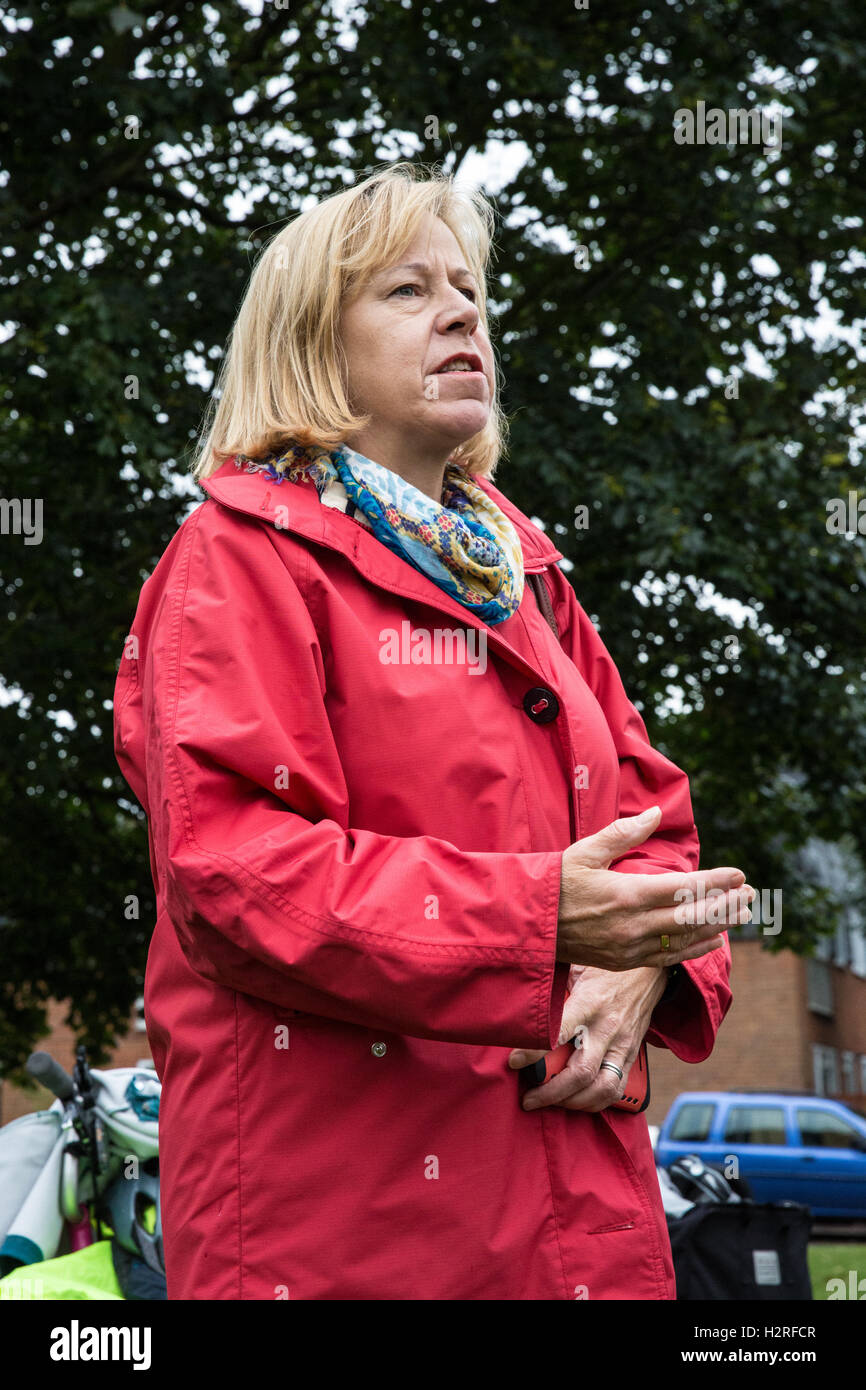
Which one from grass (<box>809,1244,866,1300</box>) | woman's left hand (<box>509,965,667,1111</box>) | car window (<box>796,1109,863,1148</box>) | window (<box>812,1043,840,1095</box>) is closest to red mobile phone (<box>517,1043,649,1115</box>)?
woman's left hand (<box>509,965,667,1111</box>)

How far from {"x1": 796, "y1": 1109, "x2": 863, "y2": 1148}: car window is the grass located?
3.18 metres

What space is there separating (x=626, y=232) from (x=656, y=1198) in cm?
811

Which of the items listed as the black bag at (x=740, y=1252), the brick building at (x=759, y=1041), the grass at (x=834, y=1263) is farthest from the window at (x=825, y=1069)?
the black bag at (x=740, y=1252)

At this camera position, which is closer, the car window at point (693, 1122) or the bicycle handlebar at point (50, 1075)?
the bicycle handlebar at point (50, 1075)

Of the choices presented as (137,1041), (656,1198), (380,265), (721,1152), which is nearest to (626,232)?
(380,265)

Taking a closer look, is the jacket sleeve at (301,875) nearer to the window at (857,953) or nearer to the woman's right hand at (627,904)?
the woman's right hand at (627,904)

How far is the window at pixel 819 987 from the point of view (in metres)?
30.2

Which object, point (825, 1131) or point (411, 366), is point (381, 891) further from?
point (825, 1131)

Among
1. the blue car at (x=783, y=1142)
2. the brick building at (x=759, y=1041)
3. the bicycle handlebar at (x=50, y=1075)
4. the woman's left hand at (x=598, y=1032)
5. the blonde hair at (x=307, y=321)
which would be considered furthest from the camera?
the brick building at (x=759, y=1041)

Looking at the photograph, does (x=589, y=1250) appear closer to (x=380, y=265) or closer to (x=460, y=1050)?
(x=460, y=1050)

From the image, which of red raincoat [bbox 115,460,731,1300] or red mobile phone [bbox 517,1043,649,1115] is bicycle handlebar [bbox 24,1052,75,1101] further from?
red mobile phone [bbox 517,1043,649,1115]

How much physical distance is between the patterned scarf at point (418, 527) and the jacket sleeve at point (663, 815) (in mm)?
316

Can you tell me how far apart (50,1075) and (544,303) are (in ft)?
22.6

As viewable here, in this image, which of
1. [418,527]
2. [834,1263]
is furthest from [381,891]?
[834,1263]
